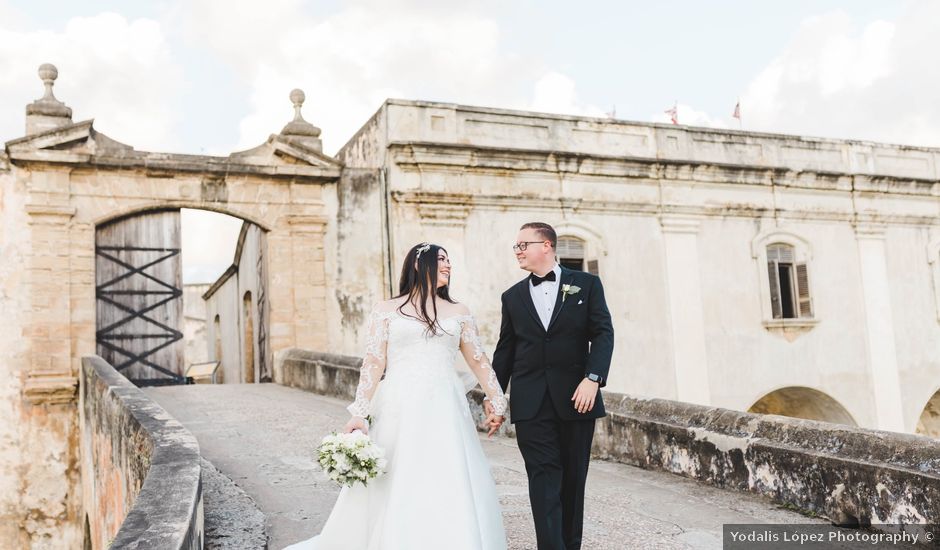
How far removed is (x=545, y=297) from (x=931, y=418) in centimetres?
1843

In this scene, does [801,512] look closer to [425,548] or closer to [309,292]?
[425,548]

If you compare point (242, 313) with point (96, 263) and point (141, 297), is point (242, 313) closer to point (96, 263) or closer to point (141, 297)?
point (141, 297)

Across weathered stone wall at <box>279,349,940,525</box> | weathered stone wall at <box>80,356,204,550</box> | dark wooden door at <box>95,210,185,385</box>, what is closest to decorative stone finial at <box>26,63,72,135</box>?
dark wooden door at <box>95,210,185,385</box>

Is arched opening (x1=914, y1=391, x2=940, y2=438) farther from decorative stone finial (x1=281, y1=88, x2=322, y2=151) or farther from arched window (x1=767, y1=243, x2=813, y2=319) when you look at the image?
decorative stone finial (x1=281, y1=88, x2=322, y2=151)

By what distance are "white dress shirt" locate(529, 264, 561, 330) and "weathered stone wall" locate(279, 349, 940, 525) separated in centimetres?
212

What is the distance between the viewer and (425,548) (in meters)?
3.51

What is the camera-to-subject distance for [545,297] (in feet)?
12.8

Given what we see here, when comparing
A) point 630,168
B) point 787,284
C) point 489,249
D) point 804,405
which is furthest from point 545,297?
point 804,405

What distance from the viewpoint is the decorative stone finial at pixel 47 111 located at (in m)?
12.8

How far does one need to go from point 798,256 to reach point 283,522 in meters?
15.2

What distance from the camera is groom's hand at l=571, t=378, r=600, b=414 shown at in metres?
3.64

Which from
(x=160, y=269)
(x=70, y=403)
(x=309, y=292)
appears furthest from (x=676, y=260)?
(x=70, y=403)

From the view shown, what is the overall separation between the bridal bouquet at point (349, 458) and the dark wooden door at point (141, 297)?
10.8m

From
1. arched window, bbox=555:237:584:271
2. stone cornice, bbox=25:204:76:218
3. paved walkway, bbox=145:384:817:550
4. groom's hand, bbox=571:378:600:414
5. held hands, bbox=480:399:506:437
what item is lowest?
paved walkway, bbox=145:384:817:550
